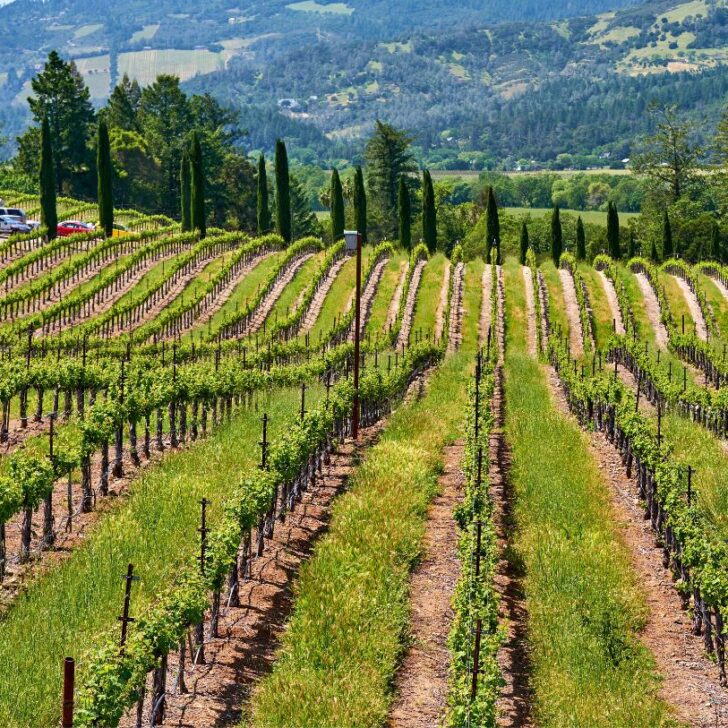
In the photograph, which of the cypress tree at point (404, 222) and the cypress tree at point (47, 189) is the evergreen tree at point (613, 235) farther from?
the cypress tree at point (47, 189)

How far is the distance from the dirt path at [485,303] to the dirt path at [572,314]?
446 centimetres

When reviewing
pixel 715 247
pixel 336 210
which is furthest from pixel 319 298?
pixel 715 247

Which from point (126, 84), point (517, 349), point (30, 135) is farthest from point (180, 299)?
point (126, 84)

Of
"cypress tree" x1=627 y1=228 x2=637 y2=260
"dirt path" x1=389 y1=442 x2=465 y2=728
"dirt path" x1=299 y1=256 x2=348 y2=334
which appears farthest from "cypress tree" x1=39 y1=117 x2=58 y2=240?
"cypress tree" x1=627 y1=228 x2=637 y2=260

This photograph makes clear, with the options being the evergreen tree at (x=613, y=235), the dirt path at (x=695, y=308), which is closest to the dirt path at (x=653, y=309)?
the dirt path at (x=695, y=308)

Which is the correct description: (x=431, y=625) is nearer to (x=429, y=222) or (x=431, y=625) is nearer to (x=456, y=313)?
(x=456, y=313)

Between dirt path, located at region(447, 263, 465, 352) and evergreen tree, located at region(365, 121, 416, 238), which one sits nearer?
dirt path, located at region(447, 263, 465, 352)

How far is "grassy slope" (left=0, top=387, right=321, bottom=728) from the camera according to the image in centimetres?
2114

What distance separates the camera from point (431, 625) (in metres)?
26.2

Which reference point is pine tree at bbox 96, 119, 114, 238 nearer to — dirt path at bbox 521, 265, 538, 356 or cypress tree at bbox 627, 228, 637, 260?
dirt path at bbox 521, 265, 538, 356

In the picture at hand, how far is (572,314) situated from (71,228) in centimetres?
3642

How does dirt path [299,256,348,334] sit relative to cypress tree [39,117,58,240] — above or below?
below

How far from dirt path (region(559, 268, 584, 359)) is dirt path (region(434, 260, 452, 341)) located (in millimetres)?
6934

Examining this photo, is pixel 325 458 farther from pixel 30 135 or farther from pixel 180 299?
pixel 30 135
